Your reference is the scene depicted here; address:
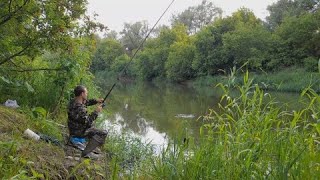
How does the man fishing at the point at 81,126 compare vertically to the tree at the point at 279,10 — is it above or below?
below

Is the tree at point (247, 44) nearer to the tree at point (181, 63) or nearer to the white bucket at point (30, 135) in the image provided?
the tree at point (181, 63)

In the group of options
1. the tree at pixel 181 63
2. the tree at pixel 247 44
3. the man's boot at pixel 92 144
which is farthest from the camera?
the tree at pixel 181 63

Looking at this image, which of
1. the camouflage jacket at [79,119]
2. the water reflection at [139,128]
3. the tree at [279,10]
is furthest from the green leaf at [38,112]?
the tree at [279,10]

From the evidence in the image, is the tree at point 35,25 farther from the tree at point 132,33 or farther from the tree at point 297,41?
the tree at point 132,33

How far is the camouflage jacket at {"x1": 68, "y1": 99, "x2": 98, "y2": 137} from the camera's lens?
202 inches

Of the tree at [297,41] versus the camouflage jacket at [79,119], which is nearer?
the camouflage jacket at [79,119]

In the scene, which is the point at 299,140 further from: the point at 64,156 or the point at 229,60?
the point at 229,60

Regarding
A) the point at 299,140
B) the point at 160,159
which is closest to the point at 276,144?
the point at 299,140

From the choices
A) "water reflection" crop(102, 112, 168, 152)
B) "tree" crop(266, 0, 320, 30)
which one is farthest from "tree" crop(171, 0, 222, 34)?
"water reflection" crop(102, 112, 168, 152)

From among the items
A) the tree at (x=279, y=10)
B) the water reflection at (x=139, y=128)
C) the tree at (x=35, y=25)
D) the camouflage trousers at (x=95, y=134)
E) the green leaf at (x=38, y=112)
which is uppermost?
the tree at (x=279, y=10)

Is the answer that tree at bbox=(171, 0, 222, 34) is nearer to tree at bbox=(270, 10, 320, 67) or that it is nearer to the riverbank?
tree at bbox=(270, 10, 320, 67)

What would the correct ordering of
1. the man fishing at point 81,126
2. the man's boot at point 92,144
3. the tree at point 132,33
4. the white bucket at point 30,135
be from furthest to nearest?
the tree at point 132,33 → the man fishing at point 81,126 → the man's boot at point 92,144 → the white bucket at point 30,135

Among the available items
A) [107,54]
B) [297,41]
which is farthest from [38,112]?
[107,54]

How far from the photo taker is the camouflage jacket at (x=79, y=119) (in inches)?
202
